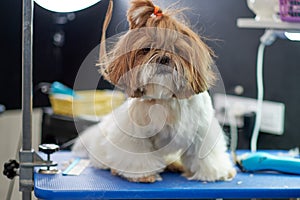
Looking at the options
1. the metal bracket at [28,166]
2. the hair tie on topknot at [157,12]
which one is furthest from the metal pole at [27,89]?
the hair tie on topknot at [157,12]

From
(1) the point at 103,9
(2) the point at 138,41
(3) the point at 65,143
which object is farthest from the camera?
(3) the point at 65,143

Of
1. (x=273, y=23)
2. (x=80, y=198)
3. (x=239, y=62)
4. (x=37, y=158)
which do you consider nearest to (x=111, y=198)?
(x=80, y=198)

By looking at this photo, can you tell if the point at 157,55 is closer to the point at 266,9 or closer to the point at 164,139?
the point at 164,139

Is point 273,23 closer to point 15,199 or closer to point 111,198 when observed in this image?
point 111,198

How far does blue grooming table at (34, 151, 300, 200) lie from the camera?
3.31ft

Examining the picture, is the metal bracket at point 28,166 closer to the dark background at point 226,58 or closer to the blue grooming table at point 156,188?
the blue grooming table at point 156,188

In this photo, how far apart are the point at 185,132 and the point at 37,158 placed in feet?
1.18

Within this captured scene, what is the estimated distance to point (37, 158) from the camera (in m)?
1.08

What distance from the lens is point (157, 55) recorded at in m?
0.95

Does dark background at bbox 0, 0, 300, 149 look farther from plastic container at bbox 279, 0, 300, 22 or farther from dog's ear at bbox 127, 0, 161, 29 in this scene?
dog's ear at bbox 127, 0, 161, 29

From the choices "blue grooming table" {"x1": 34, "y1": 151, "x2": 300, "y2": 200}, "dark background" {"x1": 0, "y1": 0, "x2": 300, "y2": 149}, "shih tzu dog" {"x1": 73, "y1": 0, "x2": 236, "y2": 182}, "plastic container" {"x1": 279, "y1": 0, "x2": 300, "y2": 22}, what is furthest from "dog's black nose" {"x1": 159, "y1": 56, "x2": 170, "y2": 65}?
"dark background" {"x1": 0, "y1": 0, "x2": 300, "y2": 149}

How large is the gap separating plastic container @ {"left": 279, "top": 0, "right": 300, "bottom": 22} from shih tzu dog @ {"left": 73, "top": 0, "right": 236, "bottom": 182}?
1.06ft

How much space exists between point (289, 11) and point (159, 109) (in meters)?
0.46

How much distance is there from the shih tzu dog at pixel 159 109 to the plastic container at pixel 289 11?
0.32 metres
